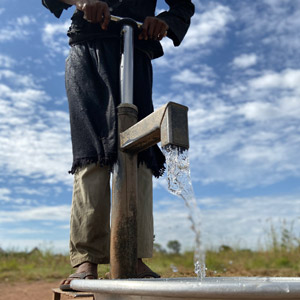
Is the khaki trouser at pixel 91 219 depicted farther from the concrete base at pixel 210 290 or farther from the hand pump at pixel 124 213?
the concrete base at pixel 210 290

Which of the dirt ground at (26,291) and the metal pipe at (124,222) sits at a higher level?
the metal pipe at (124,222)

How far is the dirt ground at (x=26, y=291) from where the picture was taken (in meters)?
2.96

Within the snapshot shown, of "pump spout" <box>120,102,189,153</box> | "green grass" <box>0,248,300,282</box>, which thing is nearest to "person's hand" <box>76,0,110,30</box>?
"pump spout" <box>120,102,189,153</box>

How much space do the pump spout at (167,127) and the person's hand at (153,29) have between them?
0.58 meters

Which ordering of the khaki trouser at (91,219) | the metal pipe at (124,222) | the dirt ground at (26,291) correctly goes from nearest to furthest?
the metal pipe at (124,222) < the khaki trouser at (91,219) < the dirt ground at (26,291)

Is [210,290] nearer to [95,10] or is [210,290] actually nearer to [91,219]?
[91,219]

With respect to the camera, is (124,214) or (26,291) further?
(26,291)

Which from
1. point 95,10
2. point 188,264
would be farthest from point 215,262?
point 95,10

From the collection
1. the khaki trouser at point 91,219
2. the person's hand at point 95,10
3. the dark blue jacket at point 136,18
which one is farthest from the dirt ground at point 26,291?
the person's hand at point 95,10

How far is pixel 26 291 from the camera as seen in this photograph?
129 inches

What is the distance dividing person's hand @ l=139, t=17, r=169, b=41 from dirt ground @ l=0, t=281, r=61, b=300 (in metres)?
2.02

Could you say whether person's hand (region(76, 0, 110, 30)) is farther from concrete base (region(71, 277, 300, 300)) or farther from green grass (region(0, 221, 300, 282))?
green grass (region(0, 221, 300, 282))

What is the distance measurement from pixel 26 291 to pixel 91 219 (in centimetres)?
201

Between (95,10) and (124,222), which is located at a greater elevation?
(95,10)
